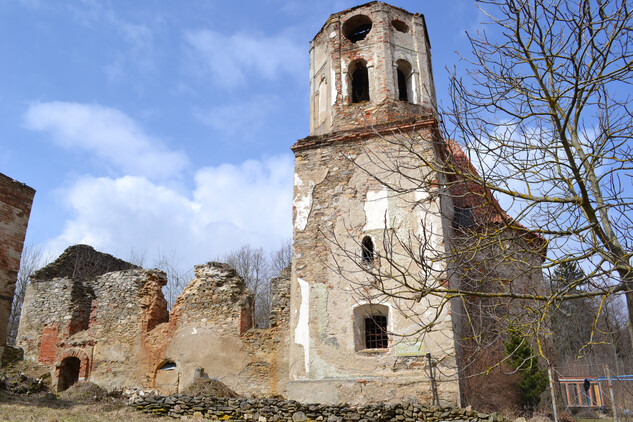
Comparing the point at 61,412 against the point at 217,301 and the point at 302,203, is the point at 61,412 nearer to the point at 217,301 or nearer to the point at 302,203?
the point at 217,301

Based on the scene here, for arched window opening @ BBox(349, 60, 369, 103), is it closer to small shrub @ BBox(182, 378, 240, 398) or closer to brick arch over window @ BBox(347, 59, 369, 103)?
brick arch over window @ BBox(347, 59, 369, 103)

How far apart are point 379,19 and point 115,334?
11727mm

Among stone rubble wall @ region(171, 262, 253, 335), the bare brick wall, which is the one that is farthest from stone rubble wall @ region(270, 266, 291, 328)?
the bare brick wall

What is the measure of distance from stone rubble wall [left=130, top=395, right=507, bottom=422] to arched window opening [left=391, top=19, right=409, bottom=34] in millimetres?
9599

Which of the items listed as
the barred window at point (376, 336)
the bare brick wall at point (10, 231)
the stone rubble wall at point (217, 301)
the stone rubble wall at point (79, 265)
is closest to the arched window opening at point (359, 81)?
the barred window at point (376, 336)

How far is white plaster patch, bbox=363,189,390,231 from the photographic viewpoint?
11.0 meters

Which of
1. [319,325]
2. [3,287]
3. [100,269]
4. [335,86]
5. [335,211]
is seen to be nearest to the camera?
[3,287]

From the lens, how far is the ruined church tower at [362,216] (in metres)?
9.70

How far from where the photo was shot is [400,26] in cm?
1361

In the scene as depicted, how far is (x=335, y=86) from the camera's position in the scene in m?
12.9

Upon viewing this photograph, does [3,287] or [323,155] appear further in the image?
[323,155]

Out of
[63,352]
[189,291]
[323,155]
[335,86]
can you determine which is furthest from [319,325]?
[63,352]

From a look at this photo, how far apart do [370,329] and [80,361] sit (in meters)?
9.90

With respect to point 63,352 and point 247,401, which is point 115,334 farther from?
point 247,401
